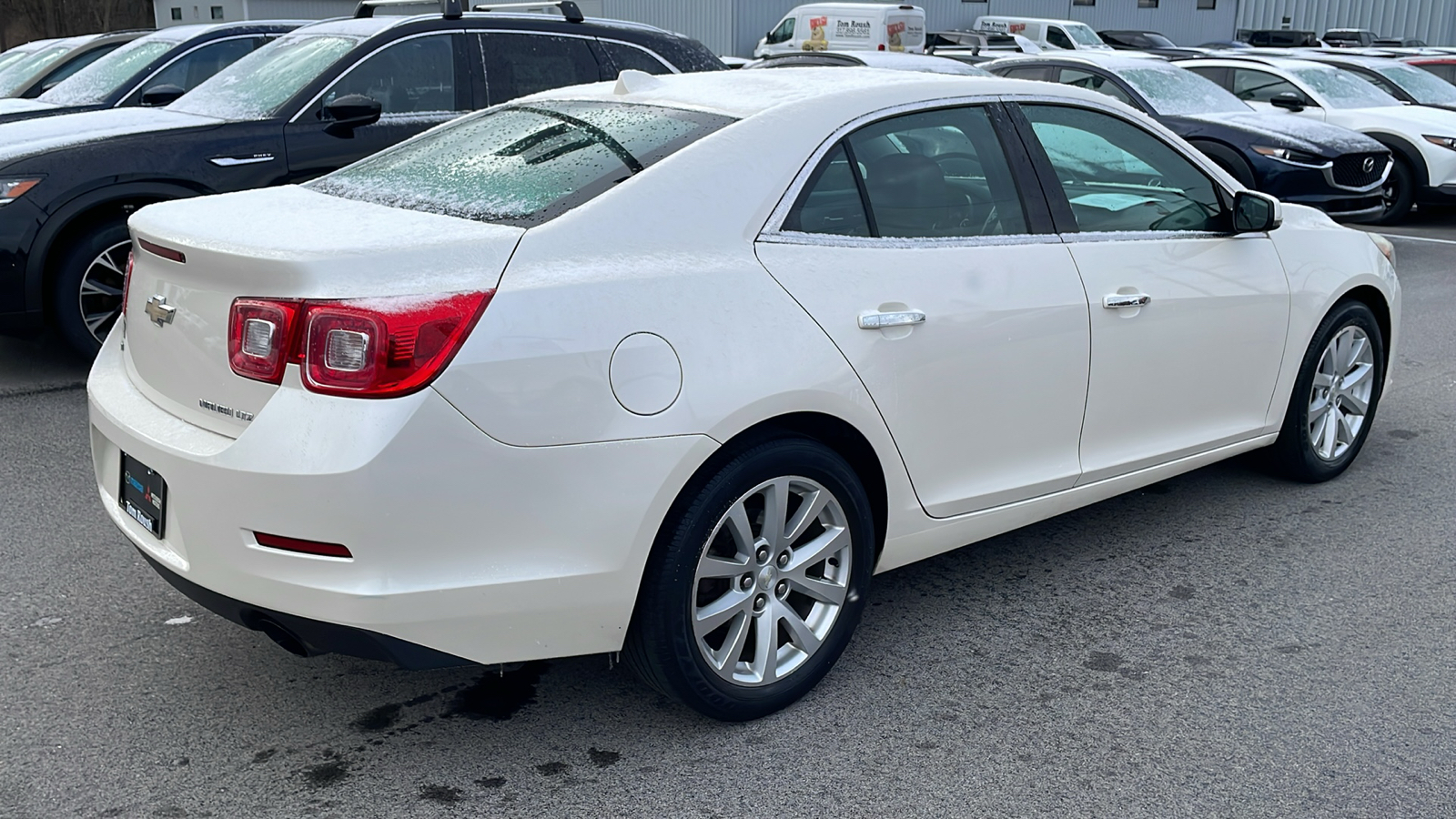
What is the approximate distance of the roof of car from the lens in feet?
11.2

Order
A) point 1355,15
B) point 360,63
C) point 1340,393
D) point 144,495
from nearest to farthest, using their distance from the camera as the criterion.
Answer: point 144,495, point 1340,393, point 360,63, point 1355,15

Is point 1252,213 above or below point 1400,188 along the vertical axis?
above

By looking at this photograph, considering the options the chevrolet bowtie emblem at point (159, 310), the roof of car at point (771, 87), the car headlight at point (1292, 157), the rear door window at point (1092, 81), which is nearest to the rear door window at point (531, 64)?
the roof of car at point (771, 87)

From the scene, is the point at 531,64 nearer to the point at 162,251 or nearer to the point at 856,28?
the point at 162,251

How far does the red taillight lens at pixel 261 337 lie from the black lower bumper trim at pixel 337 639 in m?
0.49

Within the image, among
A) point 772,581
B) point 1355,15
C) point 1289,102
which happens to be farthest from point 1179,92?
point 1355,15

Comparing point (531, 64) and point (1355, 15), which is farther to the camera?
point (1355, 15)

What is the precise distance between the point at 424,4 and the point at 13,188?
11.9ft

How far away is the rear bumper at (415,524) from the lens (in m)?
2.53

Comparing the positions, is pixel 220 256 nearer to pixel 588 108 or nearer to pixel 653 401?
pixel 653 401

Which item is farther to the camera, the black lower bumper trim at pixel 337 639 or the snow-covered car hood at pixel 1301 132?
the snow-covered car hood at pixel 1301 132

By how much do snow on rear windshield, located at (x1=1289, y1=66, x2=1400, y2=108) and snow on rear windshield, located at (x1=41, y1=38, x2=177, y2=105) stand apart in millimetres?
11022

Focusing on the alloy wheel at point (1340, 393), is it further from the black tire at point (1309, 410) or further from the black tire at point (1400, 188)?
the black tire at point (1400, 188)

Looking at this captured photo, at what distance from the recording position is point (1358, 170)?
432 inches
